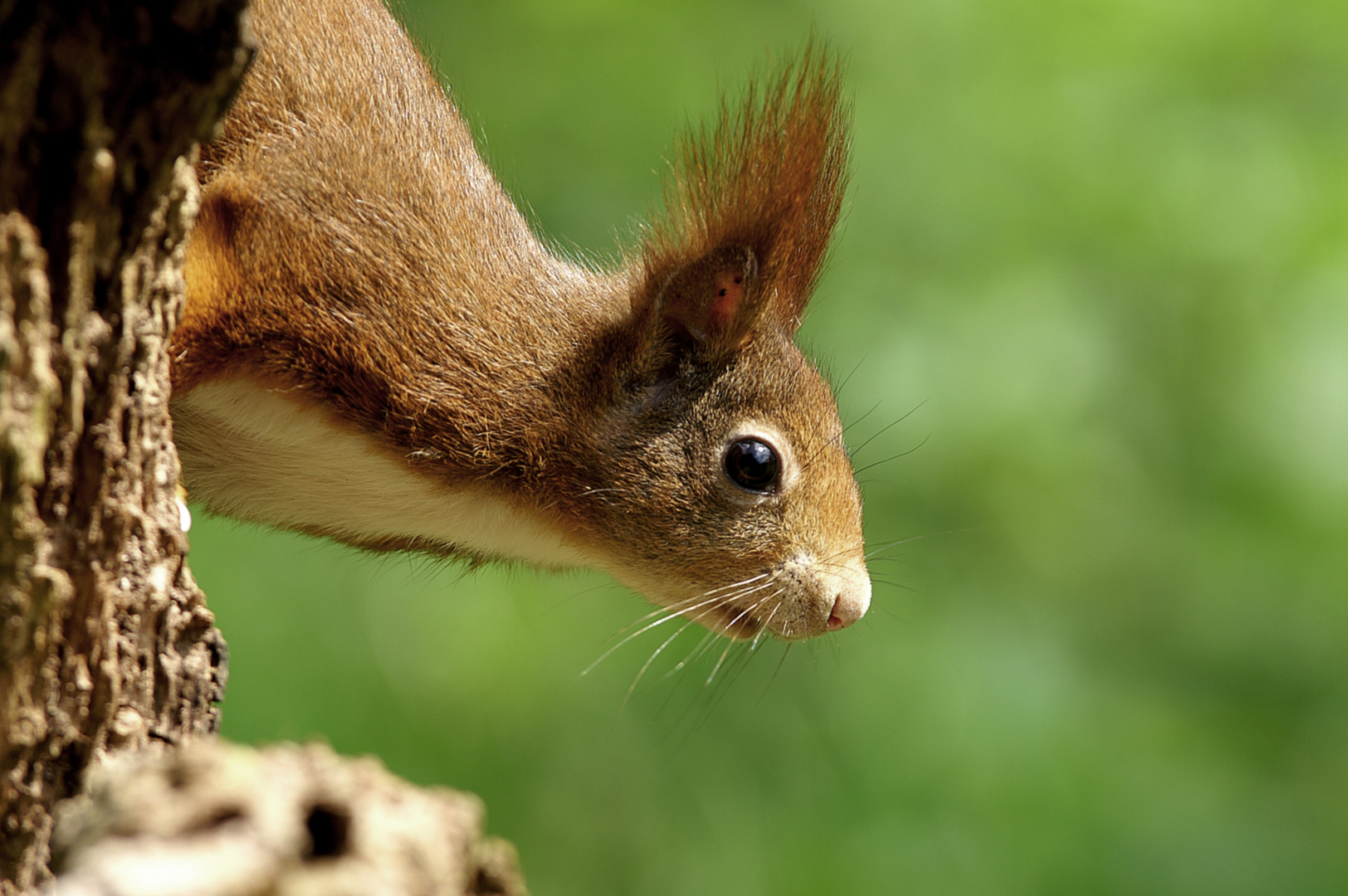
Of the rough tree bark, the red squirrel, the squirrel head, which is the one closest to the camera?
the rough tree bark

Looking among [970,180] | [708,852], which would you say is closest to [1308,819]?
[708,852]

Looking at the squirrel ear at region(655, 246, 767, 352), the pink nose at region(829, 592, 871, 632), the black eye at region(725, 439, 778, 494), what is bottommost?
the pink nose at region(829, 592, 871, 632)

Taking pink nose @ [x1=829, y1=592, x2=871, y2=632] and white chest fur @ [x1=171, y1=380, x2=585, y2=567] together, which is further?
pink nose @ [x1=829, y1=592, x2=871, y2=632]

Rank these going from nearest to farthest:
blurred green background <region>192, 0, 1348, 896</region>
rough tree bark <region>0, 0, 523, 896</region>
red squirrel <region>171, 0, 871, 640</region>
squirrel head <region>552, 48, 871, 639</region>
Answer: rough tree bark <region>0, 0, 523, 896</region>
red squirrel <region>171, 0, 871, 640</region>
squirrel head <region>552, 48, 871, 639</region>
blurred green background <region>192, 0, 1348, 896</region>

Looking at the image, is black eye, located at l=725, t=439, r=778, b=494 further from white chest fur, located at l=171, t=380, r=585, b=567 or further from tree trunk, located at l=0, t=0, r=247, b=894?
tree trunk, located at l=0, t=0, r=247, b=894

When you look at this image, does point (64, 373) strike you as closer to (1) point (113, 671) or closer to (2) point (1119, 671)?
(1) point (113, 671)

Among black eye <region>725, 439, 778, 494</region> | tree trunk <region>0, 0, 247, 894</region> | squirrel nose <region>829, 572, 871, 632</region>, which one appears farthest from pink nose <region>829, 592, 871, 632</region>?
tree trunk <region>0, 0, 247, 894</region>
